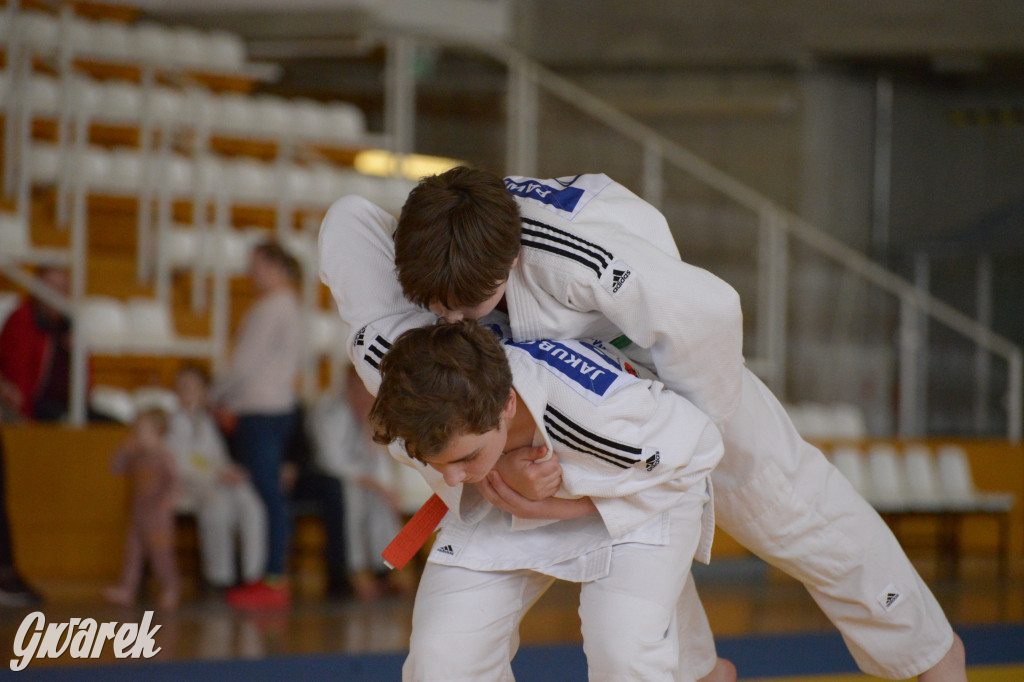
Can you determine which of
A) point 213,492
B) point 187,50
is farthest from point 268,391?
point 187,50

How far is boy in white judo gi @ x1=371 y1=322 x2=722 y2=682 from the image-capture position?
1.79 meters

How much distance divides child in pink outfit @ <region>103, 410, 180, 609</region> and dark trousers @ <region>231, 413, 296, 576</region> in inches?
12.4

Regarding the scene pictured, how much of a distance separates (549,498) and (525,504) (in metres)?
0.06

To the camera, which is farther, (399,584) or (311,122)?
(311,122)

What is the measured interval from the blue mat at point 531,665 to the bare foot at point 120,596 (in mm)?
1286

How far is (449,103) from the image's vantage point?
9219 millimetres

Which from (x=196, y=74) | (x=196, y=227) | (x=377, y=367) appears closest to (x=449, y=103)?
(x=196, y=74)

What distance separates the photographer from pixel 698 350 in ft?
6.38

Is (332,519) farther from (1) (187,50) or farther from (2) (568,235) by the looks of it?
(1) (187,50)

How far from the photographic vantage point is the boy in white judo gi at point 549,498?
1785 millimetres

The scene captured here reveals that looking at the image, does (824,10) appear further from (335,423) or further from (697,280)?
(697,280)

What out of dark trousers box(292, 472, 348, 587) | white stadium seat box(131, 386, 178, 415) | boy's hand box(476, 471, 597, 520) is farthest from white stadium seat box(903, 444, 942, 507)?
boy's hand box(476, 471, 597, 520)

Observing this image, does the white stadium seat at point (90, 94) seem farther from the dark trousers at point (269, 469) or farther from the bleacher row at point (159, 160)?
the dark trousers at point (269, 469)

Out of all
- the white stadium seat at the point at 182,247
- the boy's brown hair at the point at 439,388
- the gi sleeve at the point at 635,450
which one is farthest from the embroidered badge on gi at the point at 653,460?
the white stadium seat at the point at 182,247
